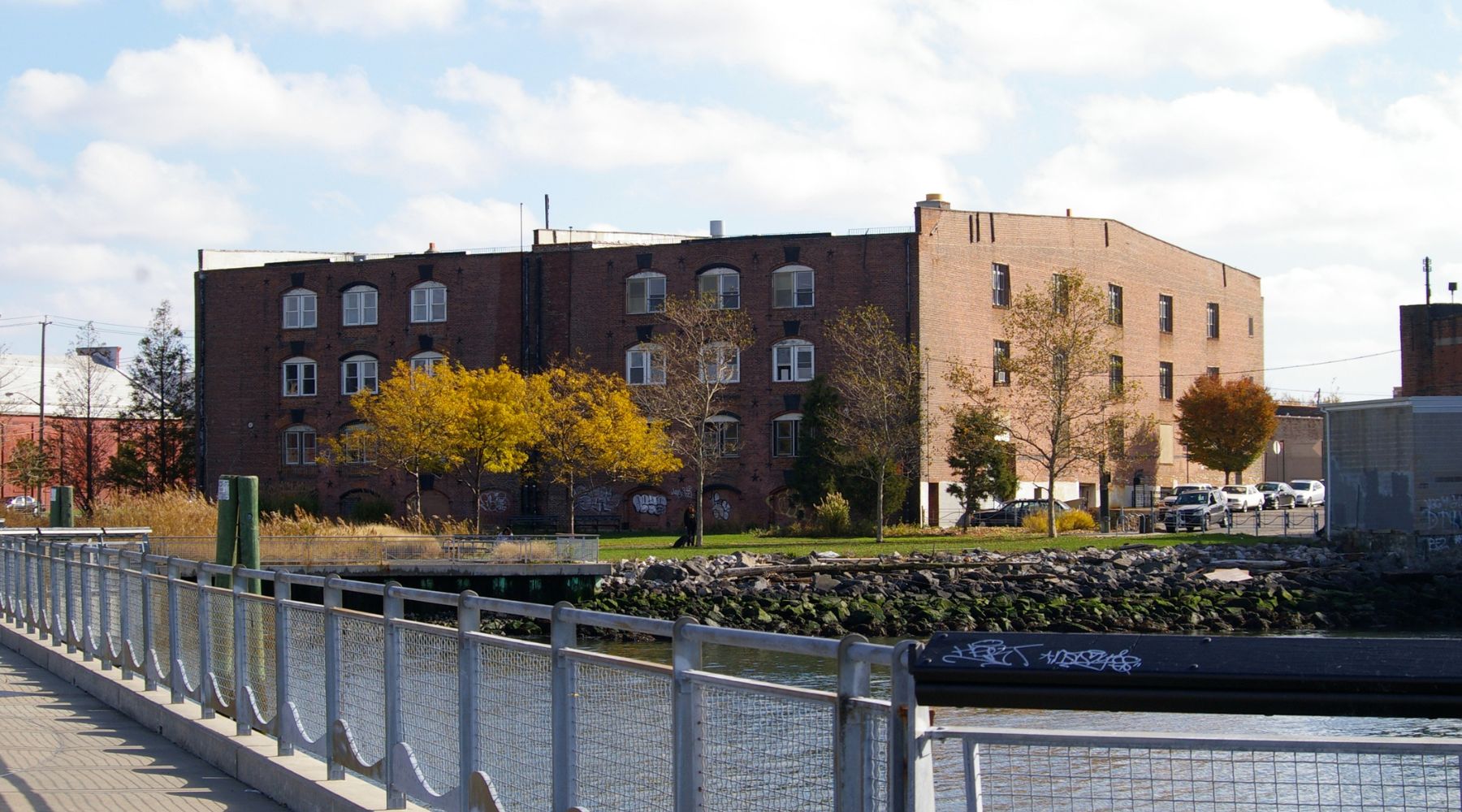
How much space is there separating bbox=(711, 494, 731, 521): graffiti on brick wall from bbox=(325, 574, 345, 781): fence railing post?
52.8m

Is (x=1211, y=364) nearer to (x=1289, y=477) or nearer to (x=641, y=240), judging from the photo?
(x=1289, y=477)

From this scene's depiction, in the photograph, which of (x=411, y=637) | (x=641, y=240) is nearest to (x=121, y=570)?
(x=411, y=637)

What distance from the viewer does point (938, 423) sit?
59875 millimetres

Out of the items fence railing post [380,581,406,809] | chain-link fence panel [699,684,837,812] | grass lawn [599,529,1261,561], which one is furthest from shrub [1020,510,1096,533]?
chain-link fence panel [699,684,837,812]

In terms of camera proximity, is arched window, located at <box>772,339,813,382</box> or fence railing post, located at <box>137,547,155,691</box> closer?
fence railing post, located at <box>137,547,155,691</box>

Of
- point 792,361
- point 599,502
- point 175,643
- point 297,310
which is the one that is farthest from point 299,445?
point 175,643

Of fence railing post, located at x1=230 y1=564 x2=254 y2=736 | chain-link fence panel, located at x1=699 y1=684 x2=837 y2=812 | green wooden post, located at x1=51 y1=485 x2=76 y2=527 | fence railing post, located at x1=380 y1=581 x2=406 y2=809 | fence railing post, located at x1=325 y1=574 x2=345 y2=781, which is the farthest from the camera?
green wooden post, located at x1=51 y1=485 x2=76 y2=527

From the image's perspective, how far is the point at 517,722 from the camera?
7.66 meters

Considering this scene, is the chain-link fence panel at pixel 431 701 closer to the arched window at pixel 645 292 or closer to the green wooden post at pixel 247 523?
the green wooden post at pixel 247 523

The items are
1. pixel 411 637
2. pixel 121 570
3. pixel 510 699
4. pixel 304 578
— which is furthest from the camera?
pixel 121 570

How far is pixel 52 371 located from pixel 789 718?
115564 millimetres

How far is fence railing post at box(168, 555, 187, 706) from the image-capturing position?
13961mm

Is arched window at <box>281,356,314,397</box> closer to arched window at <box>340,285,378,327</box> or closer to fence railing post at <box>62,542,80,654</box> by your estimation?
arched window at <box>340,285,378,327</box>

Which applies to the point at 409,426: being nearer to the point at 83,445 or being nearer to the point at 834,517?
the point at 834,517
